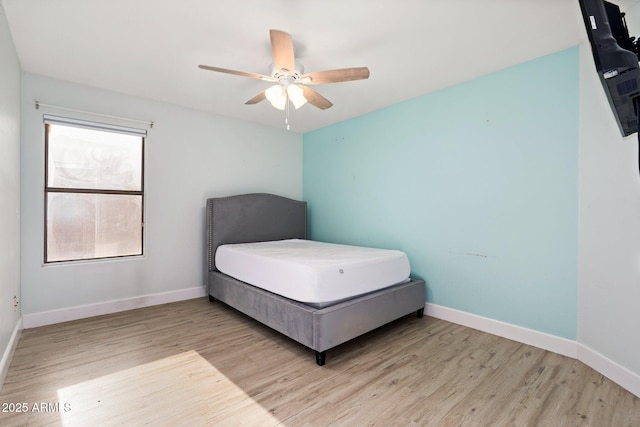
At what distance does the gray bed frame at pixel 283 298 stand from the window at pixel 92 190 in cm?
88

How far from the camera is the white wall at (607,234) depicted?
6.13ft

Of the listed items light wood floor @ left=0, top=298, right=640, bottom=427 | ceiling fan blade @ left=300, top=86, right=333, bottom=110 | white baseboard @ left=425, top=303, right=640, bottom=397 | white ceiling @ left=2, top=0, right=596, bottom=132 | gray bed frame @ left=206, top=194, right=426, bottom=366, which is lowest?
→ light wood floor @ left=0, top=298, right=640, bottom=427

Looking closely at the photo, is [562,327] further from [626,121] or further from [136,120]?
[136,120]

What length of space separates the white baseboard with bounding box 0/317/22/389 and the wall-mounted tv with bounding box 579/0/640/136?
364 cm

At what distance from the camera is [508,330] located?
103 inches

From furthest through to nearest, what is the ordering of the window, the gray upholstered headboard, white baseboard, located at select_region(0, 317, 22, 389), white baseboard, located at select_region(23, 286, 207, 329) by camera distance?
1. the gray upholstered headboard
2. the window
3. white baseboard, located at select_region(23, 286, 207, 329)
4. white baseboard, located at select_region(0, 317, 22, 389)

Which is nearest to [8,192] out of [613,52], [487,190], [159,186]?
[159,186]

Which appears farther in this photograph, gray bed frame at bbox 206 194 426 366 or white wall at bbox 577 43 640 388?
gray bed frame at bbox 206 194 426 366

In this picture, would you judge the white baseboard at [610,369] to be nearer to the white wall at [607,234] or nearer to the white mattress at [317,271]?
the white wall at [607,234]

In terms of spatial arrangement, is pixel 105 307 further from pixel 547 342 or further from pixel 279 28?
pixel 547 342

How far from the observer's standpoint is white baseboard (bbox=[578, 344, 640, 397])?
5.98ft

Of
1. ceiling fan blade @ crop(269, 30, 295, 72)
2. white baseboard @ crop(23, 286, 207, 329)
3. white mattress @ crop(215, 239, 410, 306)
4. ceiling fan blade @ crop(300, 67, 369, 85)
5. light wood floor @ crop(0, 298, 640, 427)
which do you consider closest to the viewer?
light wood floor @ crop(0, 298, 640, 427)

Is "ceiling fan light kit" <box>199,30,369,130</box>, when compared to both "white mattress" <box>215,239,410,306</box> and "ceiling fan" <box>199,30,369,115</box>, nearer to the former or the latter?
"ceiling fan" <box>199,30,369,115</box>

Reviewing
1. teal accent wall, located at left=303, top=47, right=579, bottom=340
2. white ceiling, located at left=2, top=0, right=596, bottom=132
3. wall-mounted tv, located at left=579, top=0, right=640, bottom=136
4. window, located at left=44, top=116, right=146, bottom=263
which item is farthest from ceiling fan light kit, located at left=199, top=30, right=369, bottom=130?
window, located at left=44, top=116, right=146, bottom=263
